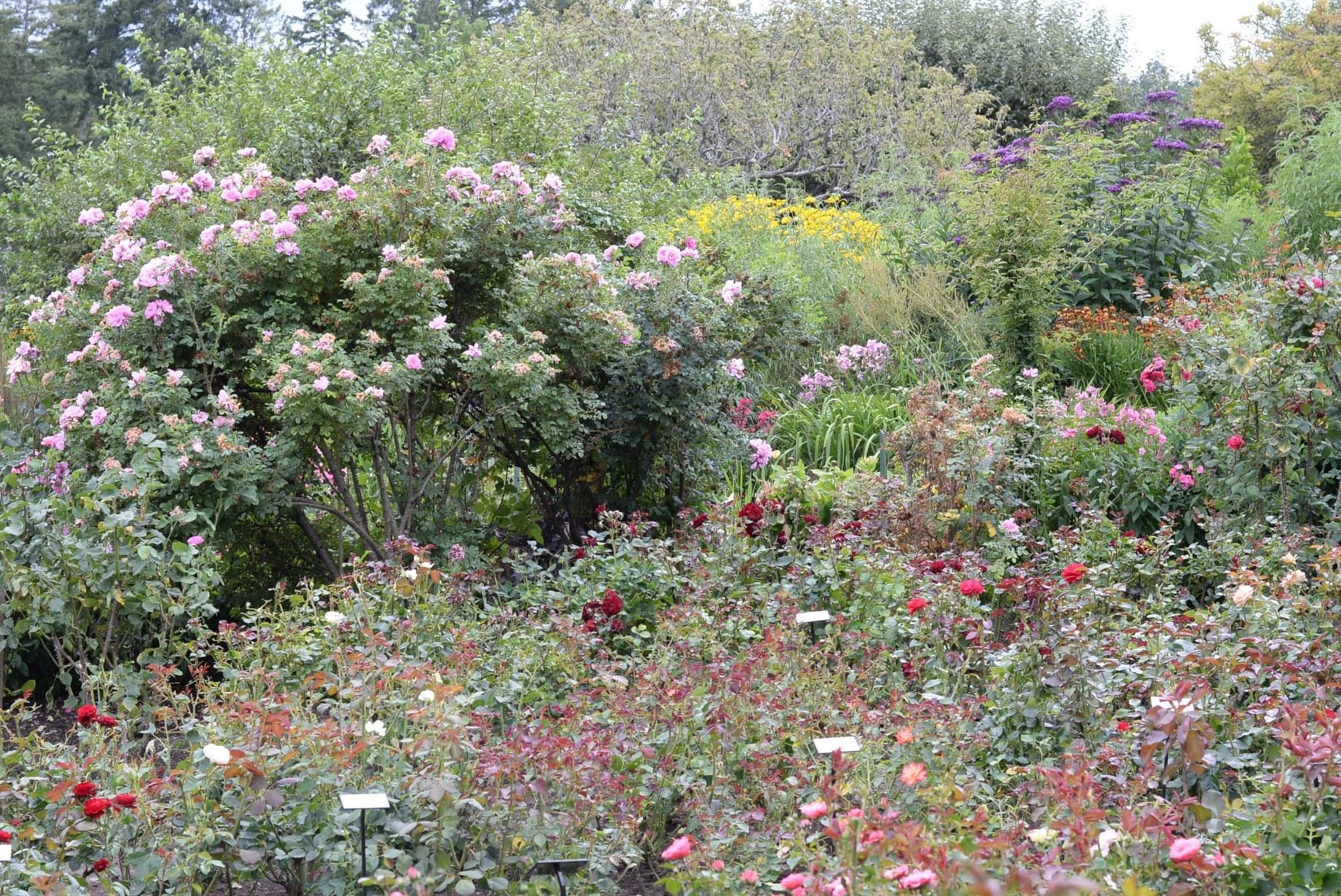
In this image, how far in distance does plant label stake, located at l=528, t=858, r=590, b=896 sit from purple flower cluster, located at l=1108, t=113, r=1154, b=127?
8.34m

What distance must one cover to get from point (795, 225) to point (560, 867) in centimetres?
935

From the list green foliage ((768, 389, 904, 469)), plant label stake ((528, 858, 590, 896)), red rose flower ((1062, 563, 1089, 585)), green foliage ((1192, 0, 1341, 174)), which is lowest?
green foliage ((768, 389, 904, 469))

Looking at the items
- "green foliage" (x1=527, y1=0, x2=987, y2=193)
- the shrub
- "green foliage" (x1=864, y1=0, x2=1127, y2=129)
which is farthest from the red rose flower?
"green foliage" (x1=864, y1=0, x2=1127, y2=129)

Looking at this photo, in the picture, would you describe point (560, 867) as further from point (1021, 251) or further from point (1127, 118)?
point (1127, 118)

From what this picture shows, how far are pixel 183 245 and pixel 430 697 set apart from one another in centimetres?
323

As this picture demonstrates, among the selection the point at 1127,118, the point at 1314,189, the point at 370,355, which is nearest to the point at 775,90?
the point at 1127,118

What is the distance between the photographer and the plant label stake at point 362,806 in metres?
2.12

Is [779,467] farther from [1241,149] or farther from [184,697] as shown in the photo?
[1241,149]

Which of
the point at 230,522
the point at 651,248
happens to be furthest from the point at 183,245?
the point at 651,248

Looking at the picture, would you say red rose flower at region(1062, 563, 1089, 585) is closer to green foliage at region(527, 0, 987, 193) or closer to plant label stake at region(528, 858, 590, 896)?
plant label stake at region(528, 858, 590, 896)

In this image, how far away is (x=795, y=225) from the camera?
11.1m

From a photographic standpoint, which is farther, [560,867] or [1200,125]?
[1200,125]

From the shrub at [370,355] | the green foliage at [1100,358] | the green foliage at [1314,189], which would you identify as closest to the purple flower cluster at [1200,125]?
the green foliage at [1314,189]

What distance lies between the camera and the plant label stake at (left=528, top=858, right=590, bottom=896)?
225 cm
